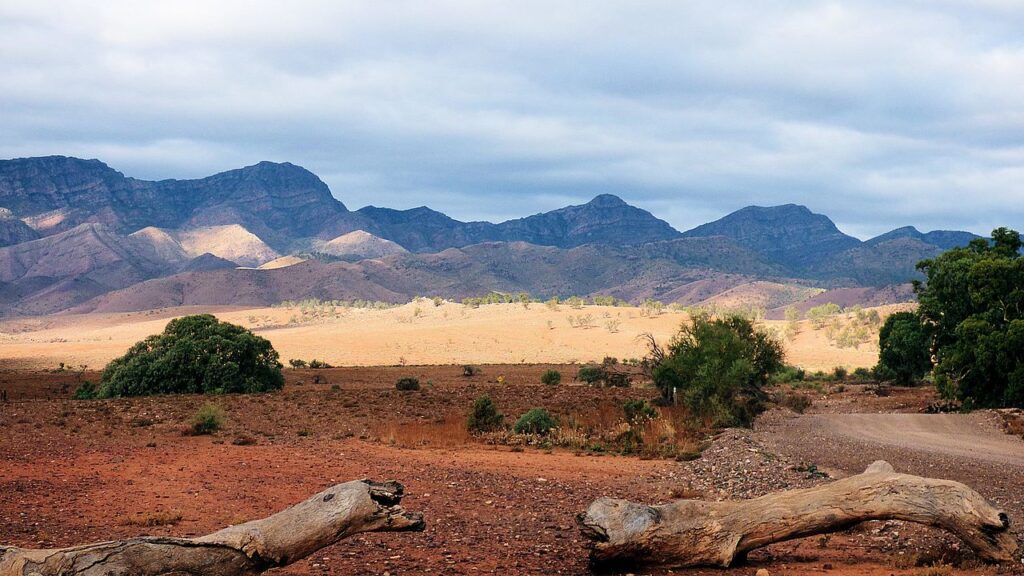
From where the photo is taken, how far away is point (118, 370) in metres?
35.9

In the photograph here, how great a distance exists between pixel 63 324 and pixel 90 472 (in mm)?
158465

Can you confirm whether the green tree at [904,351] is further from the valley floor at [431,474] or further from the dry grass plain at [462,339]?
the valley floor at [431,474]

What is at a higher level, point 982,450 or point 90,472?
point 90,472

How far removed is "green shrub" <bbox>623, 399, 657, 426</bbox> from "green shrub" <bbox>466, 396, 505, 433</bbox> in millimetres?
3919

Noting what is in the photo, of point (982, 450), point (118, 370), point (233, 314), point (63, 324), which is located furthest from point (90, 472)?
point (63, 324)

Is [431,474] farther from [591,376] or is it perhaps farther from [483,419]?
[591,376]

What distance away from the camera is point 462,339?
274 ft

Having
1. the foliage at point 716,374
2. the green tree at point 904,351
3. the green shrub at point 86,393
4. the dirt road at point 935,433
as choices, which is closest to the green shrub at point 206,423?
the green shrub at point 86,393

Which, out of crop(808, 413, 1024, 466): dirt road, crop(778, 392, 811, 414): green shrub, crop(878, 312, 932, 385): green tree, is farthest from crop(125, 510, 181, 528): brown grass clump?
crop(878, 312, 932, 385): green tree

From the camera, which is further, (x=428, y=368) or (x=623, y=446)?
(x=428, y=368)

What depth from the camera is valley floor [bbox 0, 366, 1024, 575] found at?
9.87 m

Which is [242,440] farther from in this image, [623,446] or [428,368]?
[428,368]

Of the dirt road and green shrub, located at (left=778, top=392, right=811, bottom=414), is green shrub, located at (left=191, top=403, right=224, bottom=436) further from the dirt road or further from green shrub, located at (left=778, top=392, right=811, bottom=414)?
green shrub, located at (left=778, top=392, right=811, bottom=414)

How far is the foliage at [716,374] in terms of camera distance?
2689cm
